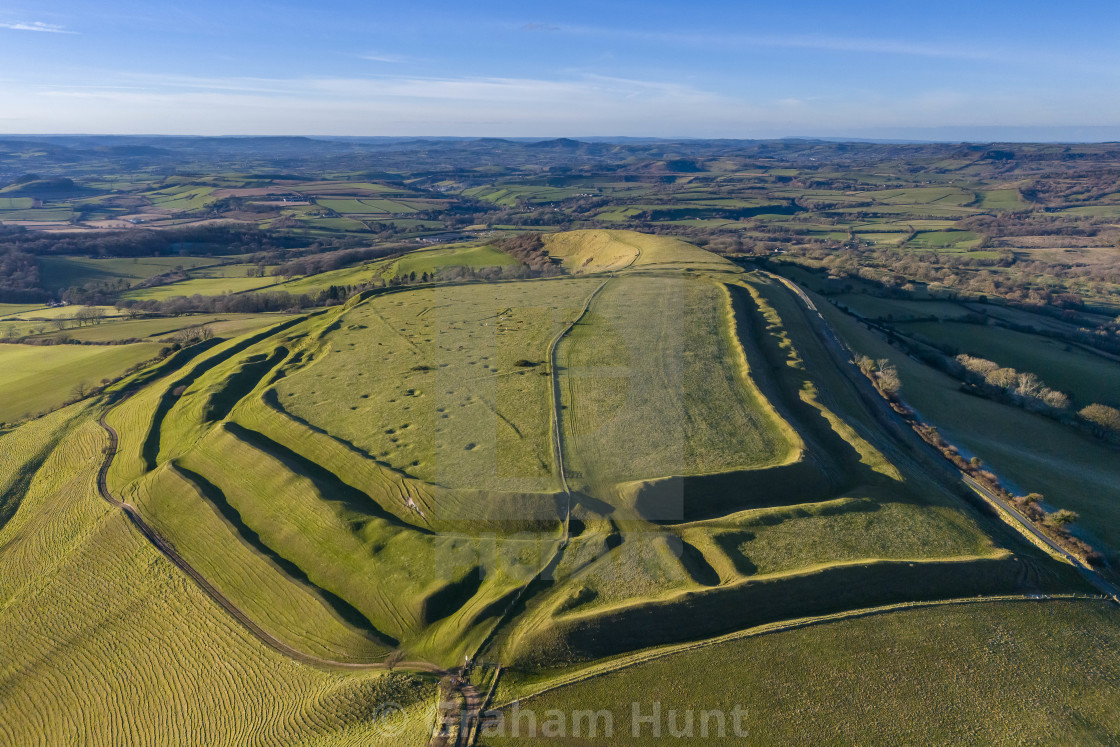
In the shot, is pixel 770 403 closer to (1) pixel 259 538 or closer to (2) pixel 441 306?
(1) pixel 259 538

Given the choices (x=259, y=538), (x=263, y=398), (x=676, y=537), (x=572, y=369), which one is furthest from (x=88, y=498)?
(x=676, y=537)

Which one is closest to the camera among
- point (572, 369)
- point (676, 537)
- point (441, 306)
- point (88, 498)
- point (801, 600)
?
point (801, 600)

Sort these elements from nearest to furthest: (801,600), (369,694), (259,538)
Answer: (369,694) < (801,600) < (259,538)

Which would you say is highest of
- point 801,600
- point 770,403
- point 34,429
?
point 770,403

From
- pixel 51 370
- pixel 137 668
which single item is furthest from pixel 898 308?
pixel 51 370

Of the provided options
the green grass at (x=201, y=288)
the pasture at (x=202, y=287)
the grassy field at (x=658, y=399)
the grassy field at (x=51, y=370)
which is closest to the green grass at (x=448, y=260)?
the pasture at (x=202, y=287)
